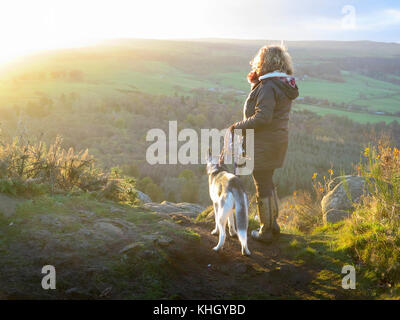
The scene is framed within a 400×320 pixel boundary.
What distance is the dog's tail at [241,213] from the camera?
5086mm

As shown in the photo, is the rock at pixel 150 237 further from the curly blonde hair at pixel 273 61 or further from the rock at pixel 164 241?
the curly blonde hair at pixel 273 61

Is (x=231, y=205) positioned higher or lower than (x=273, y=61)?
lower

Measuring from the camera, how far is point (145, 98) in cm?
5941

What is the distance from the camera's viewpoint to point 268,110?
5.12m

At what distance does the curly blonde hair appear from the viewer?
5.25 m

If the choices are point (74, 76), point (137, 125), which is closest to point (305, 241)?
point (137, 125)

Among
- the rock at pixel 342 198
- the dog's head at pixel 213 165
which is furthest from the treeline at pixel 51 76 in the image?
the rock at pixel 342 198

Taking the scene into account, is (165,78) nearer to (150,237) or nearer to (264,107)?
(264,107)

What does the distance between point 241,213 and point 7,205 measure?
3.78 meters

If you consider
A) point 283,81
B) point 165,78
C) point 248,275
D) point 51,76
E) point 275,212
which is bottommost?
point 248,275

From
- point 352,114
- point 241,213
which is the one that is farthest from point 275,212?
point 352,114

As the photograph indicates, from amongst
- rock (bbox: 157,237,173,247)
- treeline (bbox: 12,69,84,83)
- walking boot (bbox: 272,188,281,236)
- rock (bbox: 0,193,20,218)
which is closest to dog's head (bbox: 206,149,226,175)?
walking boot (bbox: 272,188,281,236)

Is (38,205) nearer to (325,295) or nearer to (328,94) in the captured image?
(325,295)

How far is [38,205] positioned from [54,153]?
6.19ft
